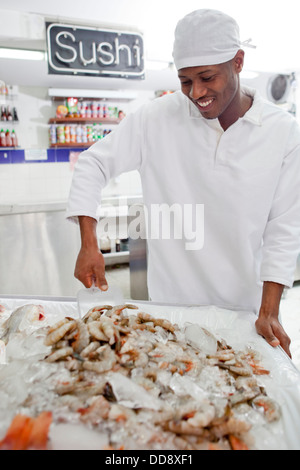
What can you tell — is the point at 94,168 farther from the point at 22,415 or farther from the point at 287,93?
the point at 287,93

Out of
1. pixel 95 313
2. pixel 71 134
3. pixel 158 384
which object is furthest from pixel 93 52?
pixel 158 384

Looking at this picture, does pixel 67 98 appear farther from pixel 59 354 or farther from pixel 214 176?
pixel 59 354

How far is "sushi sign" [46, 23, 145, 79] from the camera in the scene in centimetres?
420

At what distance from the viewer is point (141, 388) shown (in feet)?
2.88

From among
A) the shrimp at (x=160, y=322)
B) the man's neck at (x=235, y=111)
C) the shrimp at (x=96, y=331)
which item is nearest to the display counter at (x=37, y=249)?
the man's neck at (x=235, y=111)

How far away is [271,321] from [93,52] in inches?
158

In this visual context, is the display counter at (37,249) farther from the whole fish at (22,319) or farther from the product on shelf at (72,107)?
the product on shelf at (72,107)

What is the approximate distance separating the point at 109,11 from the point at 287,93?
11.2 feet

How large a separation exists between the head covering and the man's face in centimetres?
2

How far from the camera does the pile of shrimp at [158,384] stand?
0.78 m
